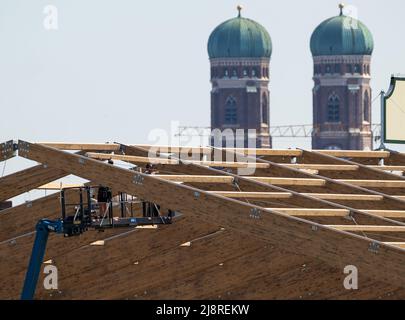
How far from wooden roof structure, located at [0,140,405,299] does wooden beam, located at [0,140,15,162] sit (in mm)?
36

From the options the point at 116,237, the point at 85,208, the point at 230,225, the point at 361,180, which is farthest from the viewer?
the point at 361,180

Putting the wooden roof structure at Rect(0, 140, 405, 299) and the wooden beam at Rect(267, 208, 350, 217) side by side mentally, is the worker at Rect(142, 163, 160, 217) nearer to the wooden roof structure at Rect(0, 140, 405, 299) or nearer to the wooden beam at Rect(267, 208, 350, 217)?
the wooden roof structure at Rect(0, 140, 405, 299)

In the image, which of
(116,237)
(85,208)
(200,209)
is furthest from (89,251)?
(200,209)

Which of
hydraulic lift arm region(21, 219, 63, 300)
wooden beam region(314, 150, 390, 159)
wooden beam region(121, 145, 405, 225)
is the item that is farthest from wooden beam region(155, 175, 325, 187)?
wooden beam region(314, 150, 390, 159)

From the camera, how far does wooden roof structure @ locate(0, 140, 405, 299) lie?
114ft

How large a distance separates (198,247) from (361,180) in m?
5.43

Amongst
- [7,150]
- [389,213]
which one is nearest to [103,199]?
[7,150]

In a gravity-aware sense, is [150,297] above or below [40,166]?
below

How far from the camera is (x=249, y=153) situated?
43.6 meters

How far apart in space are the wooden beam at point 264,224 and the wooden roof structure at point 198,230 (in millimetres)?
24

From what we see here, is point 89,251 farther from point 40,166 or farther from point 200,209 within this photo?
point 200,209

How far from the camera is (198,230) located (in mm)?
38250

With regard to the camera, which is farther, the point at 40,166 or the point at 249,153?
the point at 249,153

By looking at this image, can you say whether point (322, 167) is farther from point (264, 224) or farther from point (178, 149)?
point (264, 224)
